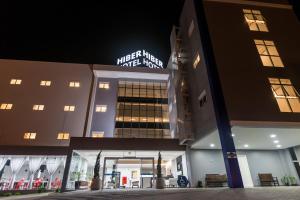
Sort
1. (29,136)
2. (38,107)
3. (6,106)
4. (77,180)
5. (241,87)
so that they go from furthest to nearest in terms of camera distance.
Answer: (38,107) → (6,106) → (29,136) → (77,180) → (241,87)

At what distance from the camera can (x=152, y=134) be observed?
28.2 metres

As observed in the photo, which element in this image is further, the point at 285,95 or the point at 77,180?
the point at 77,180

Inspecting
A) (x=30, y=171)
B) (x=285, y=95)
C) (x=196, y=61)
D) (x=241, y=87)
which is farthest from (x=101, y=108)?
(x=285, y=95)

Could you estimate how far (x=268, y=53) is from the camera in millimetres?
16281

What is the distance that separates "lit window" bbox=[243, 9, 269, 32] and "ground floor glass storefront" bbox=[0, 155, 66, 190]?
2286 cm

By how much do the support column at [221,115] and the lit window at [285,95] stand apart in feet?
14.4

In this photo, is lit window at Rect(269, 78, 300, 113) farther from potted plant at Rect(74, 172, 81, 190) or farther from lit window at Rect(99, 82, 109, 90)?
lit window at Rect(99, 82, 109, 90)

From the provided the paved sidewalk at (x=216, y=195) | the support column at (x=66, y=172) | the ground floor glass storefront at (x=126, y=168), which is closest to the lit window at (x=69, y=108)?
the ground floor glass storefront at (x=126, y=168)

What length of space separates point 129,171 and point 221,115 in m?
12.0

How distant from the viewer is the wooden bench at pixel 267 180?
17.9 metres

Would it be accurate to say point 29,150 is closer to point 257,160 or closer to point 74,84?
point 74,84

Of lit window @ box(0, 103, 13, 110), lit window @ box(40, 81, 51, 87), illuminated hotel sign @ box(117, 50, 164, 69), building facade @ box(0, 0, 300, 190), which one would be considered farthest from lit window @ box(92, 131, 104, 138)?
illuminated hotel sign @ box(117, 50, 164, 69)

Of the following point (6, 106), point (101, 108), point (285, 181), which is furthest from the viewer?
point (101, 108)

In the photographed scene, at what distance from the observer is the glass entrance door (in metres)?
19.5
